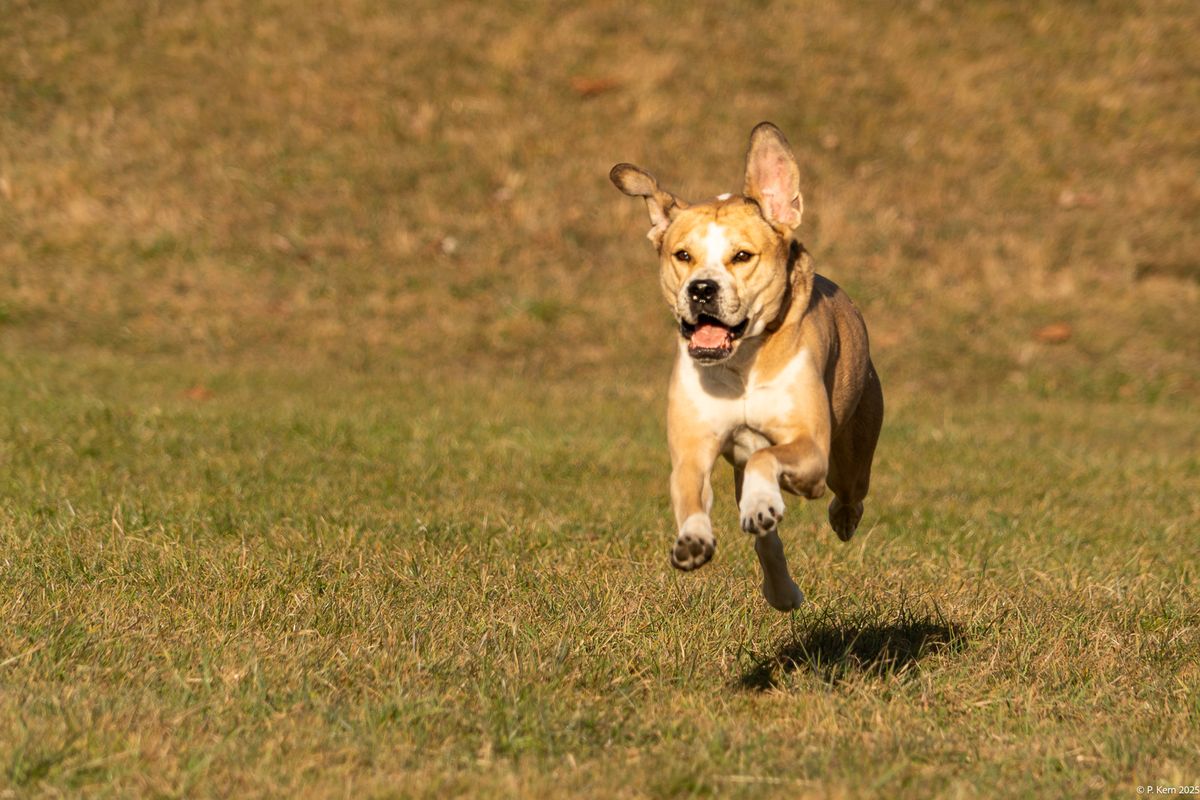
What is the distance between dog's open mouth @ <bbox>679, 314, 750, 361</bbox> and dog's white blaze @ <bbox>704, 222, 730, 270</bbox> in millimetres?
238

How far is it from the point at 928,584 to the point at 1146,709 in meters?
2.18

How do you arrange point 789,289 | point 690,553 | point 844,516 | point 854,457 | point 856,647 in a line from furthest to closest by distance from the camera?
point 844,516
point 854,457
point 856,647
point 789,289
point 690,553

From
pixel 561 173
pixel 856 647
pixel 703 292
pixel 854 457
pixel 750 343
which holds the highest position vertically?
pixel 561 173

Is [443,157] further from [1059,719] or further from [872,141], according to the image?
[1059,719]

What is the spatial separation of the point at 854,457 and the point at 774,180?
5.24 feet

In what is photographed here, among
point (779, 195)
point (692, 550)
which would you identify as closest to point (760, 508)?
point (692, 550)

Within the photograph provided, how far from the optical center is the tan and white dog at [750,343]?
18.5 ft

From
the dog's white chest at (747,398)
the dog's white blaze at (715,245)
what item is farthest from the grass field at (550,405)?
the dog's white blaze at (715,245)

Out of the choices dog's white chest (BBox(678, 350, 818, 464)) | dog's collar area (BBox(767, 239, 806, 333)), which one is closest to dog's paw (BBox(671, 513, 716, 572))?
dog's white chest (BBox(678, 350, 818, 464))

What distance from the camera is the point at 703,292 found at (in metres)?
5.65

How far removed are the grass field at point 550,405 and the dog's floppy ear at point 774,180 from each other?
5.86 ft

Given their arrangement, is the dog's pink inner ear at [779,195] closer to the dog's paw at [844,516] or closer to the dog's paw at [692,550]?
the dog's paw at [692,550]

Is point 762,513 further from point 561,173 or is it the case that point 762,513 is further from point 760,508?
point 561,173

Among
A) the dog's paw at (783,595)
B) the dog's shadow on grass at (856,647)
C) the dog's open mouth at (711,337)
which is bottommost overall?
the dog's shadow on grass at (856,647)
